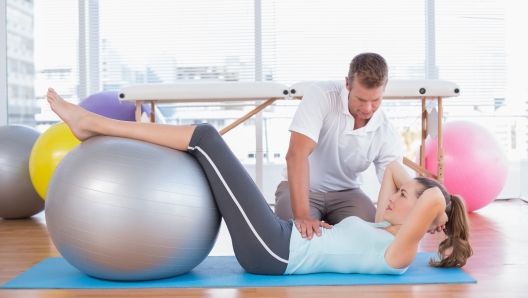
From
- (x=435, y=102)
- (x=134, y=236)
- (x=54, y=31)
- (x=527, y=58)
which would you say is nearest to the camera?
(x=134, y=236)

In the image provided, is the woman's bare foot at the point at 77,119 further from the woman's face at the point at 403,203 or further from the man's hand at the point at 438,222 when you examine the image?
the man's hand at the point at 438,222

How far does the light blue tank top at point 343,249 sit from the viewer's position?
1995 mm

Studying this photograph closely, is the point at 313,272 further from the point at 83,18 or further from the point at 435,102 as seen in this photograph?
the point at 83,18

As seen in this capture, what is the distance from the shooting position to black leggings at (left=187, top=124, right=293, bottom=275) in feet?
6.38

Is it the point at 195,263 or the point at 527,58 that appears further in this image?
the point at 527,58

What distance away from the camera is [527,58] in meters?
4.58

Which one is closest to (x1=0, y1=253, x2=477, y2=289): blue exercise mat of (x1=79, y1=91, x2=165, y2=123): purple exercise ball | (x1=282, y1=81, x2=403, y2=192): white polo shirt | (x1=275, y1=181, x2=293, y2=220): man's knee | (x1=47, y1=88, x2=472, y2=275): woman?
(x1=47, y1=88, x2=472, y2=275): woman

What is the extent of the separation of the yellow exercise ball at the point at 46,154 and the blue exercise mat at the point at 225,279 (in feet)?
4.00

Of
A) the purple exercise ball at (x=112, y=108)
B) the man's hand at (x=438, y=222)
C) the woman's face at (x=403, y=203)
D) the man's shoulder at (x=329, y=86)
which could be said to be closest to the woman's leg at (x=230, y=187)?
the woman's face at (x=403, y=203)

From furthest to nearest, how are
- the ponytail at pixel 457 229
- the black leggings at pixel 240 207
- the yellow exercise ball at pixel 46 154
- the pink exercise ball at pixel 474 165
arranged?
the pink exercise ball at pixel 474 165, the yellow exercise ball at pixel 46 154, the ponytail at pixel 457 229, the black leggings at pixel 240 207

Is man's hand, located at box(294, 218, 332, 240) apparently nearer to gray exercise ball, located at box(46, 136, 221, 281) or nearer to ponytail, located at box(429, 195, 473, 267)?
gray exercise ball, located at box(46, 136, 221, 281)

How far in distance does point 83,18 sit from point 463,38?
3.09 meters

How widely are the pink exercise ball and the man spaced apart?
1.19 m

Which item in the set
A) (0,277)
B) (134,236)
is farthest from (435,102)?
(0,277)
